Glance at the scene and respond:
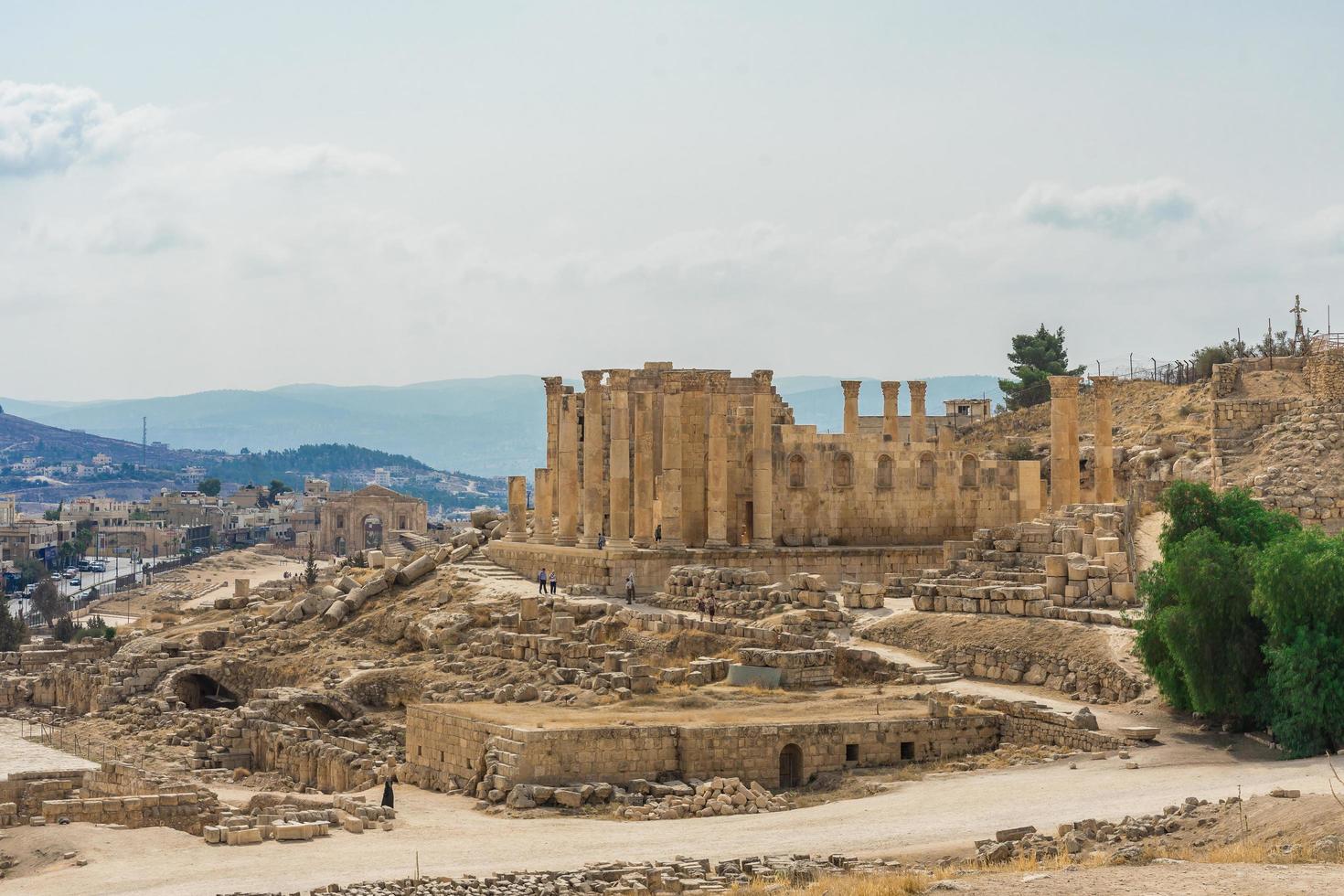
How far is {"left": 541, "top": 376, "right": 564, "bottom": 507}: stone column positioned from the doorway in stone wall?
2106 centimetres

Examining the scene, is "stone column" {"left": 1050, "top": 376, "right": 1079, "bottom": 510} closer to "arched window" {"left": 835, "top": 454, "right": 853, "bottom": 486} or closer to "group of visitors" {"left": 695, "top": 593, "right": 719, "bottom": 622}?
"arched window" {"left": 835, "top": 454, "right": 853, "bottom": 486}

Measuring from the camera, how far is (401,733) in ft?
134

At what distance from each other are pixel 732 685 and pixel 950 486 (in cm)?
1590

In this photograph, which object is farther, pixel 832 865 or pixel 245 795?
pixel 245 795

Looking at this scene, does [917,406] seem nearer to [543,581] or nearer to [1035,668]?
[543,581]

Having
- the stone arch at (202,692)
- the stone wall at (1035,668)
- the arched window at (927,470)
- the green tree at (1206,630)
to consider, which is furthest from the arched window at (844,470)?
the green tree at (1206,630)

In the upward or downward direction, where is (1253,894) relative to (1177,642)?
downward

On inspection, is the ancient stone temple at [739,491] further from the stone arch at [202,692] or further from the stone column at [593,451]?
the stone arch at [202,692]

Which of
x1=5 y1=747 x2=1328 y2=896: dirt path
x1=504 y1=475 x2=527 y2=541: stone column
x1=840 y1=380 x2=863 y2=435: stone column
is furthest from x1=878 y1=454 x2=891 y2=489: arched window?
x1=5 y1=747 x2=1328 y2=896: dirt path

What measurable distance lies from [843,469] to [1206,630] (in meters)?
19.8

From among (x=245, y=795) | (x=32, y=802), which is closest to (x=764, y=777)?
(x=245, y=795)

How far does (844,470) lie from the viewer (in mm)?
50688

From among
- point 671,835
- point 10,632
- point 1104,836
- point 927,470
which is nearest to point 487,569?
point 927,470

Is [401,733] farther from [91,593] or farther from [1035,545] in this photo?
[91,593]
